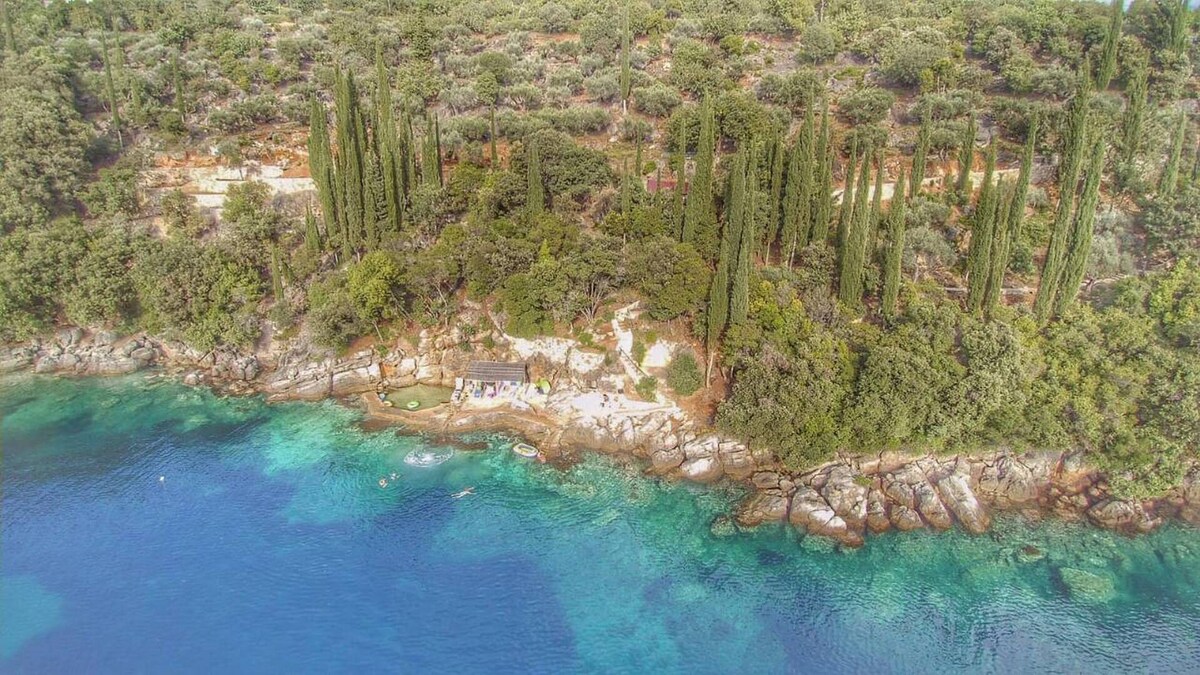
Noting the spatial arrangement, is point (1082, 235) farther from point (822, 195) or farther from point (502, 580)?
point (502, 580)

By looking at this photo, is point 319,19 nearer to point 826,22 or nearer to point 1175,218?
point 826,22

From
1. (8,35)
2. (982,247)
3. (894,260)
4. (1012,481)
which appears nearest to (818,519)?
(1012,481)

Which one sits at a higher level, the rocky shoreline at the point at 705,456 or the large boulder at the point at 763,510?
the rocky shoreline at the point at 705,456

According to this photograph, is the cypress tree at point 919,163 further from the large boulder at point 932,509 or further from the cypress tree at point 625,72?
the cypress tree at point 625,72

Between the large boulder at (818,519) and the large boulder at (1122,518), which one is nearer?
the large boulder at (818,519)

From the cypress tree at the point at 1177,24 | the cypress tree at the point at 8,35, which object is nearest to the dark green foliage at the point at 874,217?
the cypress tree at the point at 1177,24

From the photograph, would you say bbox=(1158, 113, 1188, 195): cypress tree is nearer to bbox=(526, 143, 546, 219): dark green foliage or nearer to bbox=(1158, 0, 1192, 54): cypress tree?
bbox=(1158, 0, 1192, 54): cypress tree
